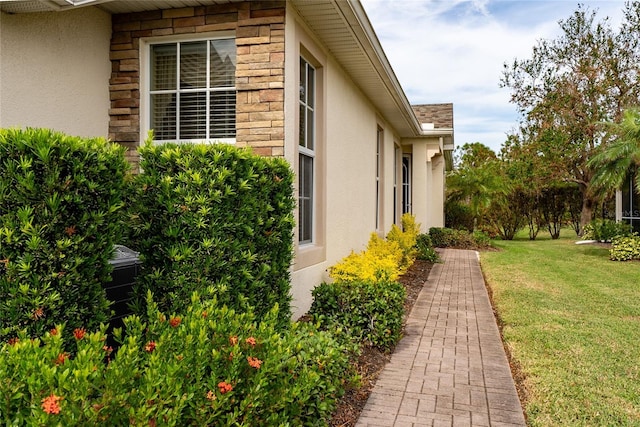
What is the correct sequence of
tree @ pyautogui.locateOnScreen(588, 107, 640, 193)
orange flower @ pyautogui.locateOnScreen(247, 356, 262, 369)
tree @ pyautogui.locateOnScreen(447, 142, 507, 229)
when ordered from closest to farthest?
orange flower @ pyautogui.locateOnScreen(247, 356, 262, 369) → tree @ pyautogui.locateOnScreen(588, 107, 640, 193) → tree @ pyautogui.locateOnScreen(447, 142, 507, 229)

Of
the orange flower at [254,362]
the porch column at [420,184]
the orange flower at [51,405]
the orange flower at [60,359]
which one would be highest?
the porch column at [420,184]

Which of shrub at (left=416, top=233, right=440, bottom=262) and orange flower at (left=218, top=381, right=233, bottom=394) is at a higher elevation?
orange flower at (left=218, top=381, right=233, bottom=394)

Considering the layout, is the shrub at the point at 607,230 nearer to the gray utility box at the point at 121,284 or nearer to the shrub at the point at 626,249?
the shrub at the point at 626,249

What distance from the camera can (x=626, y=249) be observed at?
45.2ft

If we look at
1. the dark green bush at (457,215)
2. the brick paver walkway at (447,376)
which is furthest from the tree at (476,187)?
the brick paver walkway at (447,376)

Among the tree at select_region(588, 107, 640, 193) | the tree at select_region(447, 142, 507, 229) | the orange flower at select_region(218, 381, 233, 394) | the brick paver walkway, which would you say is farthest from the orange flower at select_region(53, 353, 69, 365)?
the tree at select_region(447, 142, 507, 229)

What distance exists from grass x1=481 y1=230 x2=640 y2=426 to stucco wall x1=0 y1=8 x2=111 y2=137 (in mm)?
4677

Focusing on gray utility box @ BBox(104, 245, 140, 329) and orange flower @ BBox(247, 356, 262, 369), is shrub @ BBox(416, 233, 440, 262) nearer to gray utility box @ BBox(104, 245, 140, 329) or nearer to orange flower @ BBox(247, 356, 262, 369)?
gray utility box @ BBox(104, 245, 140, 329)

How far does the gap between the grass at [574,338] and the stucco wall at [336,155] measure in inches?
95.1

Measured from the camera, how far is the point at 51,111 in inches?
176

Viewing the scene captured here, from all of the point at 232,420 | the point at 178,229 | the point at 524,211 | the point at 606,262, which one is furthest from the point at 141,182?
the point at 524,211

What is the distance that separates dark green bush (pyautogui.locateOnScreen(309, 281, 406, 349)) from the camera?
5.15 m

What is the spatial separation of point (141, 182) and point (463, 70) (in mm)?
19984

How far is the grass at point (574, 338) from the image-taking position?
12.5 ft
